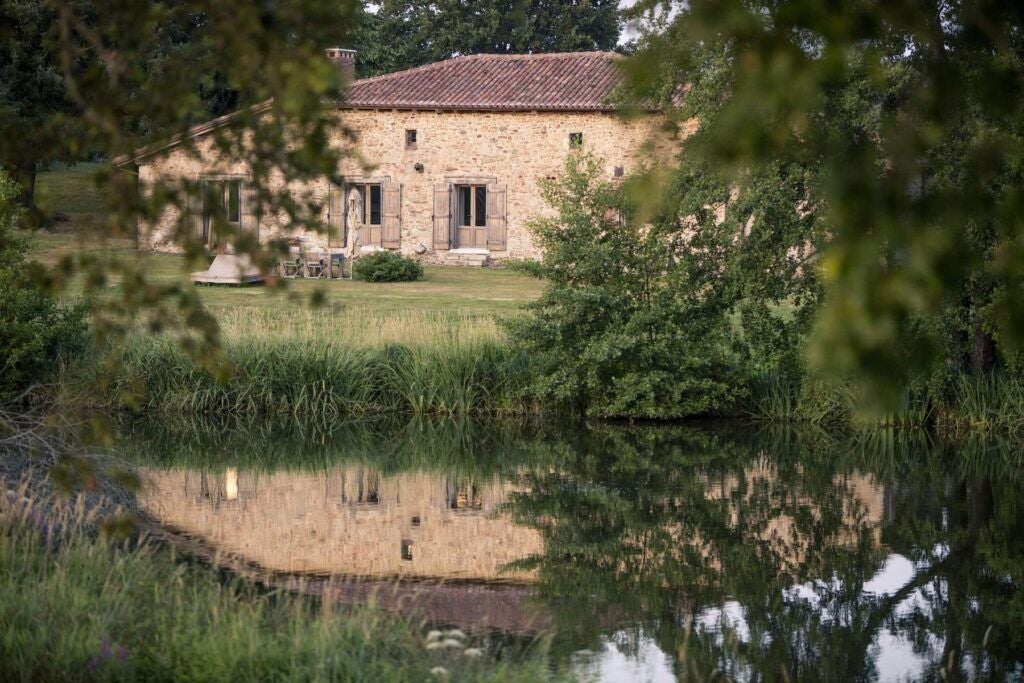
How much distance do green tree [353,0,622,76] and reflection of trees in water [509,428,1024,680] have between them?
2524 centimetres

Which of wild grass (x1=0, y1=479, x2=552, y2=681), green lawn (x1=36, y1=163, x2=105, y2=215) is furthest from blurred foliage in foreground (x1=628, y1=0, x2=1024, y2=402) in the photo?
green lawn (x1=36, y1=163, x2=105, y2=215)

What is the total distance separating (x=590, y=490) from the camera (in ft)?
38.4

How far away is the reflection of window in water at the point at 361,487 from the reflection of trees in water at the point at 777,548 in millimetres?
1163

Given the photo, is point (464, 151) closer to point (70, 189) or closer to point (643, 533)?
point (70, 189)

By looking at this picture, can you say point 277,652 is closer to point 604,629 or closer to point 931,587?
point 604,629

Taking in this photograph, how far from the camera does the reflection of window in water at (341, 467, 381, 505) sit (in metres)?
11.3

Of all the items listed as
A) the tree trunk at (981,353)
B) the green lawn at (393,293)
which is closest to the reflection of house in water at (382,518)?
the tree trunk at (981,353)

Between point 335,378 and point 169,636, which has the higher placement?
point 335,378

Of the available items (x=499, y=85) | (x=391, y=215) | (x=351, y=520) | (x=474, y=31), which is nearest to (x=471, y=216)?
(x=391, y=215)

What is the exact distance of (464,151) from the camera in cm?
2864

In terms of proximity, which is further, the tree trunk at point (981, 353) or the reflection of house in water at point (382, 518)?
the tree trunk at point (981, 353)

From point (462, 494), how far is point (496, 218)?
689 inches

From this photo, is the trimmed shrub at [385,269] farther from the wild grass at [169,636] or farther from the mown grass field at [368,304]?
the wild grass at [169,636]

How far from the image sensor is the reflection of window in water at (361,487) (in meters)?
11.3
